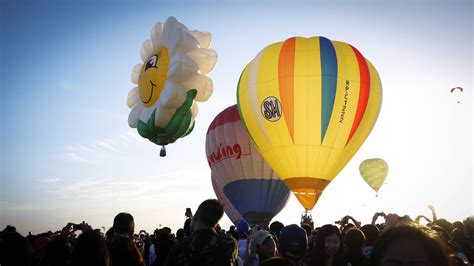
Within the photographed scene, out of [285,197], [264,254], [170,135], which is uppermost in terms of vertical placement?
[170,135]

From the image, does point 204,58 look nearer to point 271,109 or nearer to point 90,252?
point 271,109

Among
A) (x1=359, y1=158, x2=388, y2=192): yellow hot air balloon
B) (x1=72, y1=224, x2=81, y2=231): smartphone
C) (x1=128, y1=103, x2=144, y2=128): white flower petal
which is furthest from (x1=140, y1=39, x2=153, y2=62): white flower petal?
(x1=359, y1=158, x2=388, y2=192): yellow hot air balloon

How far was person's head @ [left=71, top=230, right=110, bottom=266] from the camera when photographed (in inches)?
142

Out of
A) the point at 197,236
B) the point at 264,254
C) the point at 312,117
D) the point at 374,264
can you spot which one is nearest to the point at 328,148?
the point at 312,117

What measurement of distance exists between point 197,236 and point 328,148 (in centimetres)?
1257

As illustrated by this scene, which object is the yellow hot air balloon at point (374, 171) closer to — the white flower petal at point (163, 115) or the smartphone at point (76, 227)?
the white flower petal at point (163, 115)

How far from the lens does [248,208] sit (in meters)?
20.9

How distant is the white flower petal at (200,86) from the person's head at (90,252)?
9.58m

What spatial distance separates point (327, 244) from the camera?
4.57 meters

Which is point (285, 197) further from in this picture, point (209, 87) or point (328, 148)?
point (209, 87)

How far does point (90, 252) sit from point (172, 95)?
936cm

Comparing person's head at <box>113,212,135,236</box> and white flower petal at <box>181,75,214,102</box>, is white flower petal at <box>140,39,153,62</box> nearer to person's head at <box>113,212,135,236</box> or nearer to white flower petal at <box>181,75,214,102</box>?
white flower petal at <box>181,75,214,102</box>

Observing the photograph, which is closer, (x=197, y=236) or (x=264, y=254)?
(x=197, y=236)

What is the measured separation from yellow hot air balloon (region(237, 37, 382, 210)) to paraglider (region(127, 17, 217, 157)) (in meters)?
3.18
